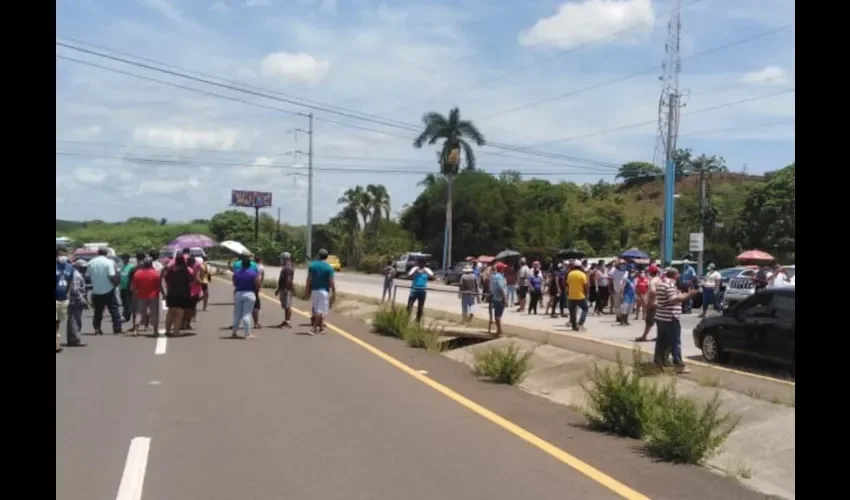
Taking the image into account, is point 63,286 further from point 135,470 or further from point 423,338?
point 135,470

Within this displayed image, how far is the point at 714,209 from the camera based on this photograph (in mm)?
59531

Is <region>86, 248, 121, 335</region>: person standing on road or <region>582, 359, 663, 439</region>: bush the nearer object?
<region>582, 359, 663, 439</region>: bush

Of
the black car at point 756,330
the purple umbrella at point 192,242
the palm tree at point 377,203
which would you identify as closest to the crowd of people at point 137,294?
the black car at point 756,330

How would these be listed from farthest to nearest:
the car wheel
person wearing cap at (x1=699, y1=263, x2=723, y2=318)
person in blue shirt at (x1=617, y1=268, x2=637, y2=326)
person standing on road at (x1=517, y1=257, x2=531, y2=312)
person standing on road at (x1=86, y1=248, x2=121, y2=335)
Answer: person standing on road at (x1=517, y1=257, x2=531, y2=312) < person wearing cap at (x1=699, y1=263, x2=723, y2=318) < person in blue shirt at (x1=617, y1=268, x2=637, y2=326) < person standing on road at (x1=86, y1=248, x2=121, y2=335) < the car wheel

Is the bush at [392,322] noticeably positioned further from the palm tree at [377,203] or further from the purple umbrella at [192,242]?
the palm tree at [377,203]

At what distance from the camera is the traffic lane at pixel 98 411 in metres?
7.35

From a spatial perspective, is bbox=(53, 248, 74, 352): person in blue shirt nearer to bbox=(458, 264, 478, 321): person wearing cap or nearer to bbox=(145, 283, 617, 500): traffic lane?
bbox=(145, 283, 617, 500): traffic lane

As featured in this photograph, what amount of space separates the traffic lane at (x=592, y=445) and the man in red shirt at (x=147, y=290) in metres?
6.45

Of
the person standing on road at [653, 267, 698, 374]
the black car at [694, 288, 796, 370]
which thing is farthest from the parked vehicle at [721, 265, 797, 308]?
the person standing on road at [653, 267, 698, 374]

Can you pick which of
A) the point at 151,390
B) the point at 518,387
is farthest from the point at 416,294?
the point at 151,390

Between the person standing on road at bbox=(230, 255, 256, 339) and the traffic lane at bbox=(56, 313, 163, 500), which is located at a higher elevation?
the person standing on road at bbox=(230, 255, 256, 339)

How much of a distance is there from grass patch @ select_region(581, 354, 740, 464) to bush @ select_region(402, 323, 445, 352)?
6850 millimetres

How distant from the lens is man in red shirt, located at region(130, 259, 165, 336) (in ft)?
60.0
